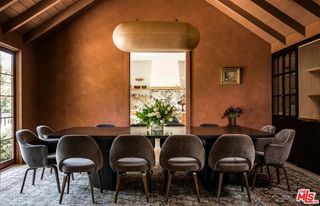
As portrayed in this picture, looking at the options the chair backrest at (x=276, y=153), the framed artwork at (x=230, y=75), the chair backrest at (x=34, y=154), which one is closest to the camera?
the chair backrest at (x=34, y=154)

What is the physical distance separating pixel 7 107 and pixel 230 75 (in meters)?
4.71

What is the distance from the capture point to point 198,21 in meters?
6.99

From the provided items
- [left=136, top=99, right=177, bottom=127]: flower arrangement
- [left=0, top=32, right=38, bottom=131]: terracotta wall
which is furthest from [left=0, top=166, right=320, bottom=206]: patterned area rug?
[left=0, top=32, right=38, bottom=131]: terracotta wall

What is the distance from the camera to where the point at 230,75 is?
274 inches

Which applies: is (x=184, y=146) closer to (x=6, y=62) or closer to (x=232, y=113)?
(x=232, y=113)

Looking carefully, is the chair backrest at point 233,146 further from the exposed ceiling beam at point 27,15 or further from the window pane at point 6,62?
the window pane at point 6,62

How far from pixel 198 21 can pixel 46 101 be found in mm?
3953

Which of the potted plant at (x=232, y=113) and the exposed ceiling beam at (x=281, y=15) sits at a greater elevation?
the exposed ceiling beam at (x=281, y=15)

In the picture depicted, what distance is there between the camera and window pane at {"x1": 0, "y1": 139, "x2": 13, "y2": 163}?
5.46 m

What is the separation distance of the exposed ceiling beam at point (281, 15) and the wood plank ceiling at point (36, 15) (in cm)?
349

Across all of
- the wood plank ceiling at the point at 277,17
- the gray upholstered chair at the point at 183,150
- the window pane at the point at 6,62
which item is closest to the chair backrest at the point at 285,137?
the gray upholstered chair at the point at 183,150

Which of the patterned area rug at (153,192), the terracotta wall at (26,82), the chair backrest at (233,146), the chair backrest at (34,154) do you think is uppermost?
the terracotta wall at (26,82)

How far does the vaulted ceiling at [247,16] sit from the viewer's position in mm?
5113

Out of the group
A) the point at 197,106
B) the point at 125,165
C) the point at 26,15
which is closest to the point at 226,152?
the point at 125,165
